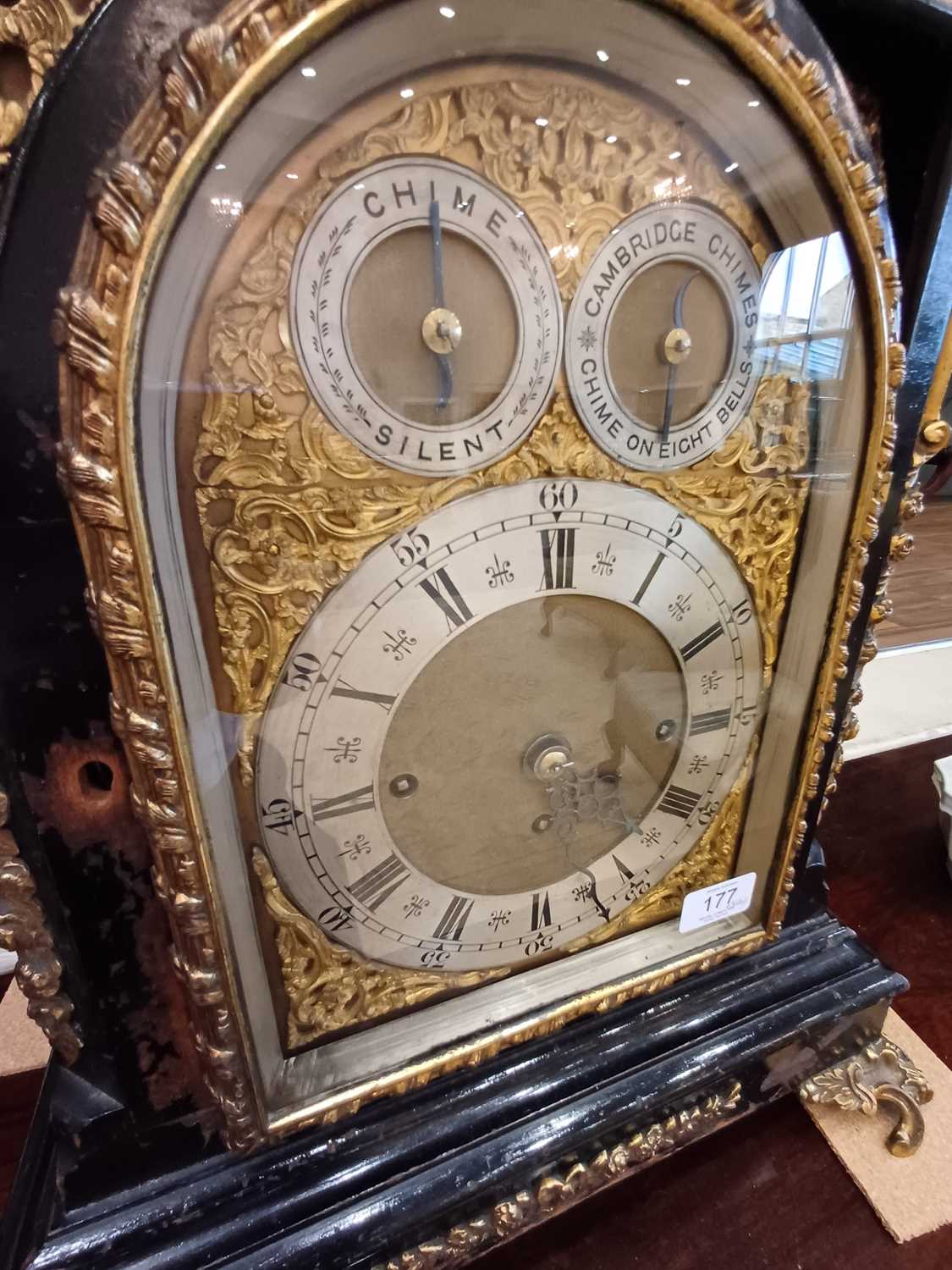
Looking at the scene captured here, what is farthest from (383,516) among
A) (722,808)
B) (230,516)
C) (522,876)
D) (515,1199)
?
(515,1199)

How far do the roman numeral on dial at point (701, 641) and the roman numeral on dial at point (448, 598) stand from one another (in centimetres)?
21

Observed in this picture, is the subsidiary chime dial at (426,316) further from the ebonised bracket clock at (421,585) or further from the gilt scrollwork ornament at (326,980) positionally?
the gilt scrollwork ornament at (326,980)

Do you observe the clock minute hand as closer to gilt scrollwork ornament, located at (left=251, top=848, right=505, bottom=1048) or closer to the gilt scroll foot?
gilt scrollwork ornament, located at (left=251, top=848, right=505, bottom=1048)

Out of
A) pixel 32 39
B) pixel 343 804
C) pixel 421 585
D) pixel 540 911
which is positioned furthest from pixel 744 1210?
pixel 32 39

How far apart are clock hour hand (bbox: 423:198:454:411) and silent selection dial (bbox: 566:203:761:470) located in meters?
0.09

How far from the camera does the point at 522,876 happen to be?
636 millimetres

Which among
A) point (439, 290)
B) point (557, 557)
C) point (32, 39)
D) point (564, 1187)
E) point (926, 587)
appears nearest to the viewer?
point (32, 39)

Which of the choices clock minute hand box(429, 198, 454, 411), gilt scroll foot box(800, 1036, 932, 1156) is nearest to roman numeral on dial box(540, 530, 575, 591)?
clock minute hand box(429, 198, 454, 411)

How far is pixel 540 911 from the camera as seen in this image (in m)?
0.65

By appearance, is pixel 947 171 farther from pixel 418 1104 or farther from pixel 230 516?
pixel 418 1104

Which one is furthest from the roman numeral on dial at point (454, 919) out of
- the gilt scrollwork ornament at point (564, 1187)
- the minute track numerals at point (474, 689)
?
the gilt scrollwork ornament at point (564, 1187)

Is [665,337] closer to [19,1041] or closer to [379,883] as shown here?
[379,883]

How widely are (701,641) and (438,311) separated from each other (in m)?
0.35

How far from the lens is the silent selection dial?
0.48m
